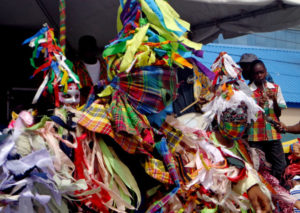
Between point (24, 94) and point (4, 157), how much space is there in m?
2.69

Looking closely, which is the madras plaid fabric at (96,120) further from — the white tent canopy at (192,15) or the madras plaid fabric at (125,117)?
the white tent canopy at (192,15)

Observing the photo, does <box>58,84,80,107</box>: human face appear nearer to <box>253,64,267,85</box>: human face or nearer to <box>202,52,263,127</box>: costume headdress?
<box>202,52,263,127</box>: costume headdress

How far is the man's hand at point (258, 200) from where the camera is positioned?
7.54 feet

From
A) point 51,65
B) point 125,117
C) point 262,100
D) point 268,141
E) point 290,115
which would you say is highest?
point 51,65

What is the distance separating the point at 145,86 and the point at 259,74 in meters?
2.09

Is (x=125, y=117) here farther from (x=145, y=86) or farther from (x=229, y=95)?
(x=229, y=95)

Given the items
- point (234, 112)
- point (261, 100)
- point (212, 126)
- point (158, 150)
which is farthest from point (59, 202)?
point (261, 100)

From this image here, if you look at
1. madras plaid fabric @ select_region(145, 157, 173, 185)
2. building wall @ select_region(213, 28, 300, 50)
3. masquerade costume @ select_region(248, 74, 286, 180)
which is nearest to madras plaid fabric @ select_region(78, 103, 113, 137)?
madras plaid fabric @ select_region(145, 157, 173, 185)

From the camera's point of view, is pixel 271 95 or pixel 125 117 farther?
pixel 271 95

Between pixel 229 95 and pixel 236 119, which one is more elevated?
pixel 229 95

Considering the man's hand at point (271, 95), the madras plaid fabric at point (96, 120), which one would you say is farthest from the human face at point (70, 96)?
the man's hand at point (271, 95)

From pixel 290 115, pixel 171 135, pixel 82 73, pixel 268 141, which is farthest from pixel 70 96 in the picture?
pixel 290 115

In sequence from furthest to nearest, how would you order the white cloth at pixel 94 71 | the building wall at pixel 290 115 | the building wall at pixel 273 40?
the building wall at pixel 273 40 < the building wall at pixel 290 115 < the white cloth at pixel 94 71

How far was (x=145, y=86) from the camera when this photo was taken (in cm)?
205
